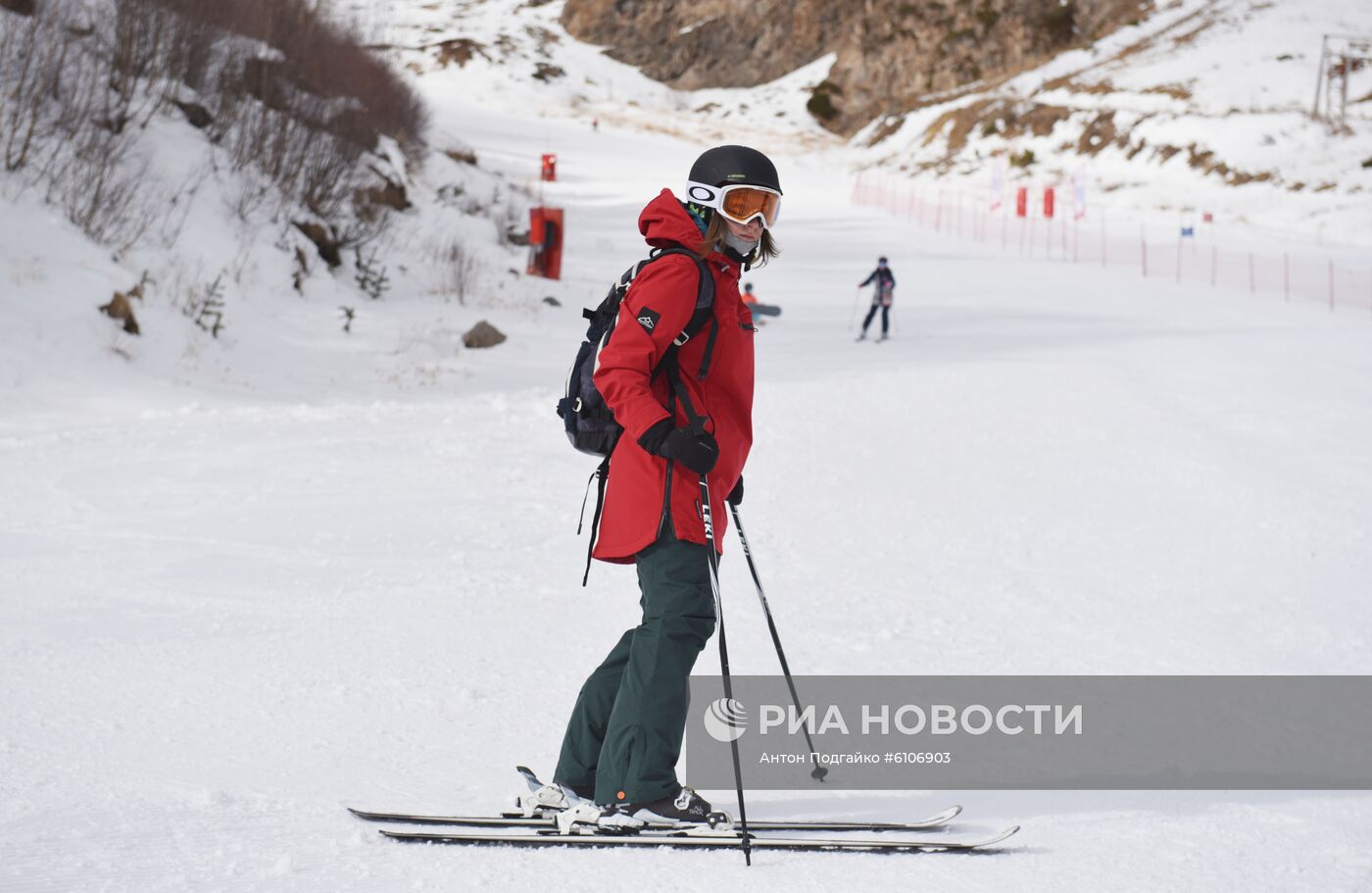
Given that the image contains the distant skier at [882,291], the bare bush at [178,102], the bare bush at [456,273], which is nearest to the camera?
the bare bush at [178,102]

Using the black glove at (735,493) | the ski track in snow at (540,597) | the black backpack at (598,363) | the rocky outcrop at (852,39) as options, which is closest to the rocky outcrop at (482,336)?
the ski track in snow at (540,597)

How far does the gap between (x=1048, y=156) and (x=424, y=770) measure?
1736 inches

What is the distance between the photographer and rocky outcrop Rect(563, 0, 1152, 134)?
70.7 meters

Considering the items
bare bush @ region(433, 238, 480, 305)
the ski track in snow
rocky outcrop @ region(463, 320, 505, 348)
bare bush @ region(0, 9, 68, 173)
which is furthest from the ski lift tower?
bare bush @ region(0, 9, 68, 173)

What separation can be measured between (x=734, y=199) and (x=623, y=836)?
1.63 metres

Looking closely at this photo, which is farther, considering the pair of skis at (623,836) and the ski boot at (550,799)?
the ski boot at (550,799)

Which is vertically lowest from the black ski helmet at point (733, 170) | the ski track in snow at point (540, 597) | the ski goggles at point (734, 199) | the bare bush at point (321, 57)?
the ski track in snow at point (540, 597)

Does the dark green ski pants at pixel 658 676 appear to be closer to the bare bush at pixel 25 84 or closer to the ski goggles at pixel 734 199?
the ski goggles at pixel 734 199

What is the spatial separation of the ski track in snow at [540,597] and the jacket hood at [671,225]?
5.00ft

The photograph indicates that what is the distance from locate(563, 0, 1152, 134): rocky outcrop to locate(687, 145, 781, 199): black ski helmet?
61414 mm

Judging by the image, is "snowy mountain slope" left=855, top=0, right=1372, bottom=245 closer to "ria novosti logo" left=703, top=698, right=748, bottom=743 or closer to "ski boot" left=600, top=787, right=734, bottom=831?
"ria novosti logo" left=703, top=698, right=748, bottom=743

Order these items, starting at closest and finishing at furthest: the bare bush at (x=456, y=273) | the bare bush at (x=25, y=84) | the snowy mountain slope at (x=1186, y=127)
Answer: the bare bush at (x=25, y=84) < the bare bush at (x=456, y=273) < the snowy mountain slope at (x=1186, y=127)

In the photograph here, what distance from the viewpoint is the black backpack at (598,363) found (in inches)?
118

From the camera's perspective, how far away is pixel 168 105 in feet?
49.3
